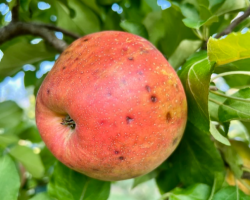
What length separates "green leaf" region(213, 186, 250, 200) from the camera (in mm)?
607

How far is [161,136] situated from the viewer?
500 mm

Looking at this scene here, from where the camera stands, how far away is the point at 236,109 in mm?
542

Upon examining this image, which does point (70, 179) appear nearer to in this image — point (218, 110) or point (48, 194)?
point (48, 194)

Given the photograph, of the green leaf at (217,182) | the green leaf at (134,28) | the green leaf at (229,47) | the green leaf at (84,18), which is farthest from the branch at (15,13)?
the green leaf at (217,182)

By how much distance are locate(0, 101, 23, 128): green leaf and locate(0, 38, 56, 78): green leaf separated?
7 cm

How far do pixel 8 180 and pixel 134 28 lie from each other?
0.39 metres

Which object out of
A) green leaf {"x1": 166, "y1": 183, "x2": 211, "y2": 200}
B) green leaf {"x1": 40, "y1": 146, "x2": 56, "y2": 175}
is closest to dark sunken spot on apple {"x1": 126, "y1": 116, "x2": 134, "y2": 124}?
green leaf {"x1": 166, "y1": 183, "x2": 211, "y2": 200}

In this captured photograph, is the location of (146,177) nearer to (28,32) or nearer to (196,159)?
(196,159)

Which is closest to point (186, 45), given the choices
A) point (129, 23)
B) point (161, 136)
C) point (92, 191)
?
point (129, 23)

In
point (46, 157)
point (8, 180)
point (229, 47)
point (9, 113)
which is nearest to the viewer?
point (229, 47)

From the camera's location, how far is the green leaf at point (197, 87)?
469 mm

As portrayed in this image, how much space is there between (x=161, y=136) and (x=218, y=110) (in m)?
0.14

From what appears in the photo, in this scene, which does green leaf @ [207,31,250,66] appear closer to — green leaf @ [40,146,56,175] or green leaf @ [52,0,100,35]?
green leaf @ [52,0,100,35]

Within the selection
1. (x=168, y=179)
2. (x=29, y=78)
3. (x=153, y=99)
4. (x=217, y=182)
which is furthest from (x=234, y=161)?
(x=29, y=78)
